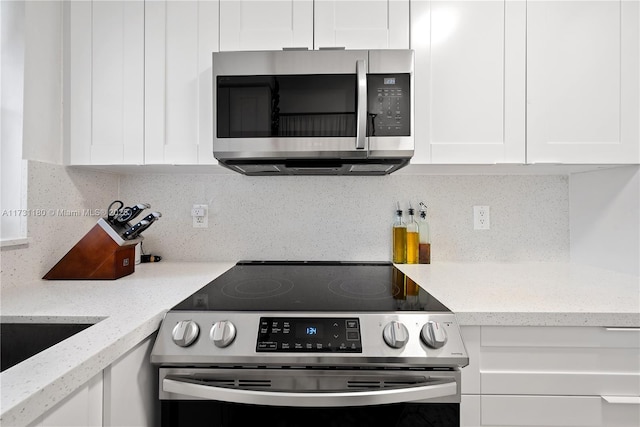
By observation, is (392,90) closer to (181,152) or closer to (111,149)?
(181,152)

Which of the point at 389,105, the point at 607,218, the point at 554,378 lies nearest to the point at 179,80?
the point at 389,105

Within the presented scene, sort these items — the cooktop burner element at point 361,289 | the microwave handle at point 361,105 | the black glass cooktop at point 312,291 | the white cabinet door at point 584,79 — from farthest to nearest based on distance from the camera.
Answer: the white cabinet door at point 584,79 < the microwave handle at point 361,105 < the cooktop burner element at point 361,289 < the black glass cooktop at point 312,291

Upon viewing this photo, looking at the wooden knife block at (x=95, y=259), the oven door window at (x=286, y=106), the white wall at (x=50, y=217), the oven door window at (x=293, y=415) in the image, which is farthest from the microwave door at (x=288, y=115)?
the oven door window at (x=293, y=415)

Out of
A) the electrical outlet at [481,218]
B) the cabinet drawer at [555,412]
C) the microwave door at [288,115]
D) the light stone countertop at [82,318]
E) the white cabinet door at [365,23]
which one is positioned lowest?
the cabinet drawer at [555,412]

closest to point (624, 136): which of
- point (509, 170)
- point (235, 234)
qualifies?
point (509, 170)

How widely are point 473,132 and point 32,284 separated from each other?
1.75 metres

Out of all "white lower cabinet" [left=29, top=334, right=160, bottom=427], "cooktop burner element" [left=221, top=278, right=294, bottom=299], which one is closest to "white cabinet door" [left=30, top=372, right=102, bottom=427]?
"white lower cabinet" [left=29, top=334, right=160, bottom=427]

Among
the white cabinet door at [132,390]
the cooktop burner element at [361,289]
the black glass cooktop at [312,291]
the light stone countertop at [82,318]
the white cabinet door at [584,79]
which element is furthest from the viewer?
the white cabinet door at [584,79]

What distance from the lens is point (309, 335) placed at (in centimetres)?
86

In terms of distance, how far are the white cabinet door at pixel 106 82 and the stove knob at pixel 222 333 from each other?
839 mm

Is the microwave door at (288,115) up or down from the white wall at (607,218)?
up

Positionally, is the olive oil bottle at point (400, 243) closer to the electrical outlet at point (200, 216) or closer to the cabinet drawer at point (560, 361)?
the cabinet drawer at point (560, 361)

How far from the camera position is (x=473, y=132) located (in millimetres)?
1312

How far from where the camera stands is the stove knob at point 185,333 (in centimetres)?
84
